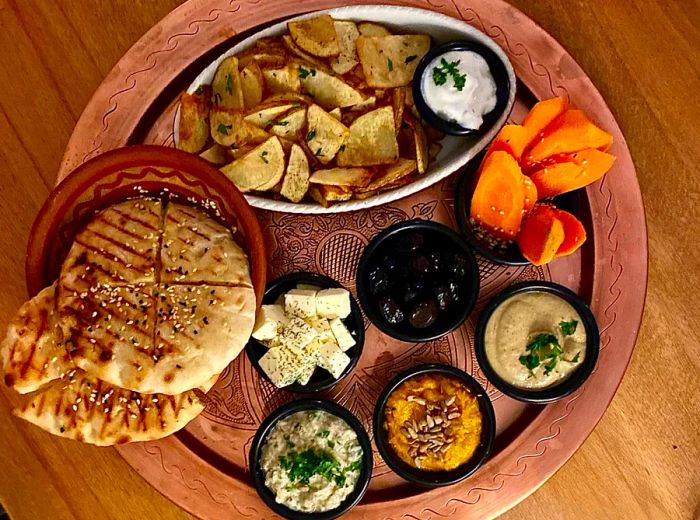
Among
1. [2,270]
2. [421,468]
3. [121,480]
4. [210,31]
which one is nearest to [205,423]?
[121,480]

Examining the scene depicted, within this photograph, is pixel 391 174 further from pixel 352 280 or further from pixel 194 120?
pixel 194 120

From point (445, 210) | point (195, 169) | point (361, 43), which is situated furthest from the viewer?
point (445, 210)

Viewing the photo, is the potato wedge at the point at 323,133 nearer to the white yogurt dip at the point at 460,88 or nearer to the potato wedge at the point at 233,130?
the potato wedge at the point at 233,130

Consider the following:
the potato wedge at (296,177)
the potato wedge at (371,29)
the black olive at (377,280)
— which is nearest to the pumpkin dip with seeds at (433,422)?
the black olive at (377,280)

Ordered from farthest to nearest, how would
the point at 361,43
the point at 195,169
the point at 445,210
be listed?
the point at 445,210
the point at 361,43
the point at 195,169

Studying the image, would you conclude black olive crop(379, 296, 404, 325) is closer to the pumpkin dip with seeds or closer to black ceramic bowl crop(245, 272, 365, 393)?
black ceramic bowl crop(245, 272, 365, 393)

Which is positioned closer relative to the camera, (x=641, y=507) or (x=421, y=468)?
(x=421, y=468)

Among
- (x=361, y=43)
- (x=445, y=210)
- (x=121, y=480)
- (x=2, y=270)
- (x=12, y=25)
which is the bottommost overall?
(x=121, y=480)

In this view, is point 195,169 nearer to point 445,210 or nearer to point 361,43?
point 361,43

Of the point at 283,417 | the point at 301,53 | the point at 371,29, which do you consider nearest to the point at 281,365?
the point at 283,417
